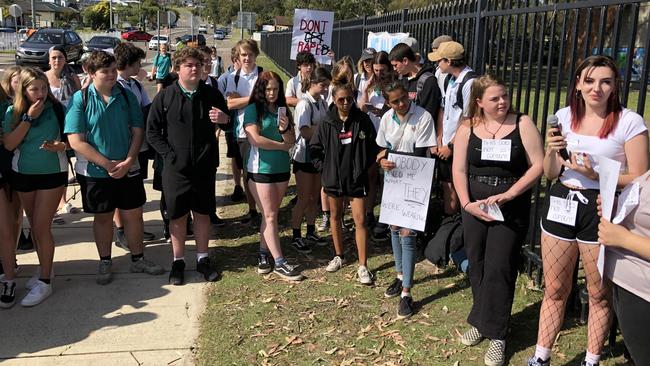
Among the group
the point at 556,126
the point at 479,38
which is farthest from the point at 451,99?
the point at 556,126

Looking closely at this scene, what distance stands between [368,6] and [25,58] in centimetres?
2335

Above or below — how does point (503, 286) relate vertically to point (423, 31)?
below

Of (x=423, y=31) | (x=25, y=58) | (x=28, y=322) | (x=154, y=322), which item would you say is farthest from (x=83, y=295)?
(x=25, y=58)

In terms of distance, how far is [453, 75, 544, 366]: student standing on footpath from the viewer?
3.47 metres

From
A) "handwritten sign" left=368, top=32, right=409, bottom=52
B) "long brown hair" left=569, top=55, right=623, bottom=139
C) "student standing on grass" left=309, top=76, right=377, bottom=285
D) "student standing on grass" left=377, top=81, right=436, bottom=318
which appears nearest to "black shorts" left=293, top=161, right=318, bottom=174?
"student standing on grass" left=309, top=76, right=377, bottom=285

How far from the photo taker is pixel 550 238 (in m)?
3.29

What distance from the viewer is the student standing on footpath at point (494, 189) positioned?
3471mm

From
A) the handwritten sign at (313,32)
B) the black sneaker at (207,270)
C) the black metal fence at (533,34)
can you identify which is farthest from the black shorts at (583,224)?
the handwritten sign at (313,32)

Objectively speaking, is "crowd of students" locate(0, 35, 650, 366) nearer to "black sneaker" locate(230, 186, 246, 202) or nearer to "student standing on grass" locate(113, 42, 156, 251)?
"student standing on grass" locate(113, 42, 156, 251)

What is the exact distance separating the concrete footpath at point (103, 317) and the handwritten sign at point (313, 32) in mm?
4399

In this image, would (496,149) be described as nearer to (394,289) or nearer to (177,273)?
(394,289)

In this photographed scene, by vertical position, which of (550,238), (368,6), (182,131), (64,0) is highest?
(64,0)

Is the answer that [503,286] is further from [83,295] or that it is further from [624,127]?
[83,295]

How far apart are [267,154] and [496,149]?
2150mm
